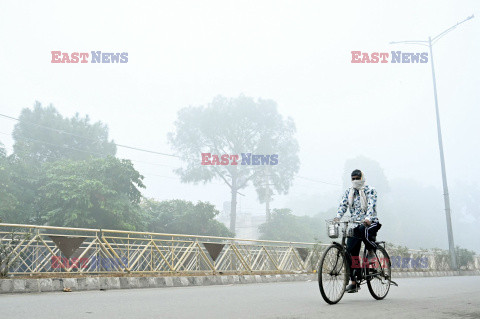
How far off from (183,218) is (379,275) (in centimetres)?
2700

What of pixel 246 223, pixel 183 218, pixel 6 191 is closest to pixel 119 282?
pixel 6 191

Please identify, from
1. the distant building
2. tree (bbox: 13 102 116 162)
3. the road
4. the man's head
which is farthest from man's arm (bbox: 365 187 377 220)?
the distant building

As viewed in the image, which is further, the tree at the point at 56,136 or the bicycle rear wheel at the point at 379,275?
the tree at the point at 56,136

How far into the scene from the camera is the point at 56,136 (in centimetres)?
4134

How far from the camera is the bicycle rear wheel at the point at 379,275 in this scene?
6.96 m

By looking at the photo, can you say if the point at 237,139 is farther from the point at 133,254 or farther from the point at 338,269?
the point at 338,269

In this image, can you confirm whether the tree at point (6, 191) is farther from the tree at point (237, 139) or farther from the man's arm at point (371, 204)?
the tree at point (237, 139)

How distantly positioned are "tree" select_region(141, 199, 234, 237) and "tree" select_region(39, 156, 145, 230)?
18.8ft

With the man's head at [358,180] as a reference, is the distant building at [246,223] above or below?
above

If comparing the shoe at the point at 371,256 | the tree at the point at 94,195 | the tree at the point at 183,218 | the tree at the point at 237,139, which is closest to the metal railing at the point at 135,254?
the shoe at the point at 371,256

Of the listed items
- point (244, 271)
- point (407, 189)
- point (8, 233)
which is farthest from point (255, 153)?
point (407, 189)

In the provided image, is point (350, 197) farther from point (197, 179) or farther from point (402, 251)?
point (197, 179)

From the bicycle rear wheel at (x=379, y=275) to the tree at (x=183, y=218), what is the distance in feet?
86.7

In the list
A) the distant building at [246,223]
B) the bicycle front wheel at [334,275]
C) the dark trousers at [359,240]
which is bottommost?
the bicycle front wheel at [334,275]
